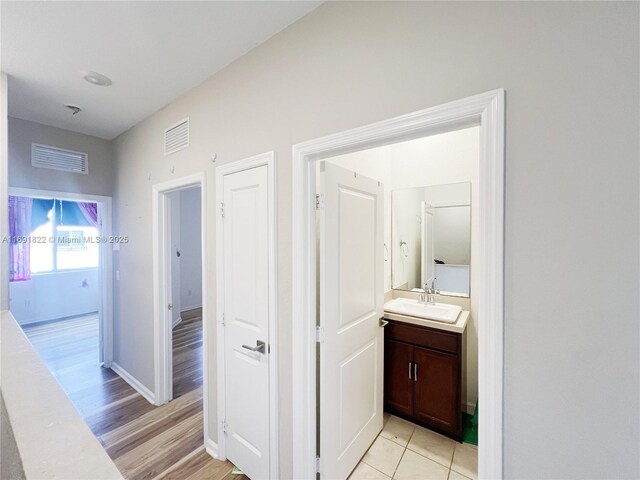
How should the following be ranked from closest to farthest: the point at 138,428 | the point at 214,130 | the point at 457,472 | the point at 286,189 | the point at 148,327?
the point at 286,189 < the point at 457,472 < the point at 214,130 < the point at 138,428 < the point at 148,327

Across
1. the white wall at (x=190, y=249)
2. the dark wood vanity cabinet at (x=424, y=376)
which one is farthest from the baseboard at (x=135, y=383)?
the white wall at (x=190, y=249)

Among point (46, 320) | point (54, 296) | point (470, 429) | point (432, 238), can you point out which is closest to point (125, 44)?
point (432, 238)

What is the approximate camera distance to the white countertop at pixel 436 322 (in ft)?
6.43

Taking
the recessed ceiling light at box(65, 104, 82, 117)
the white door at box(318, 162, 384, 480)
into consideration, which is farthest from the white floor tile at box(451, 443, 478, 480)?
the recessed ceiling light at box(65, 104, 82, 117)

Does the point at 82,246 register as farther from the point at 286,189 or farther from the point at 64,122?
the point at 286,189

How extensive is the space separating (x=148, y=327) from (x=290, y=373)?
196cm

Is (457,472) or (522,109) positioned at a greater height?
(522,109)

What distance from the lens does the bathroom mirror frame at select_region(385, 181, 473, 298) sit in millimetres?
2385

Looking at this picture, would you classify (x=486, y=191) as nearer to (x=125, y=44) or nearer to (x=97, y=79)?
(x=125, y=44)

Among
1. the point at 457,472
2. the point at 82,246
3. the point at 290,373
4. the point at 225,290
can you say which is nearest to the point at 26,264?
the point at 82,246

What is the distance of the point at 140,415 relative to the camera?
2.44 m

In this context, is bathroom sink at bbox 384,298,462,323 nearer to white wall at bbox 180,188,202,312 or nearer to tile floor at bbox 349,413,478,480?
tile floor at bbox 349,413,478,480

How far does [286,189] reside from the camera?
59.4 inches

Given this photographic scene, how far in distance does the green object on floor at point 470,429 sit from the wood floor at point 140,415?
1.69 meters
